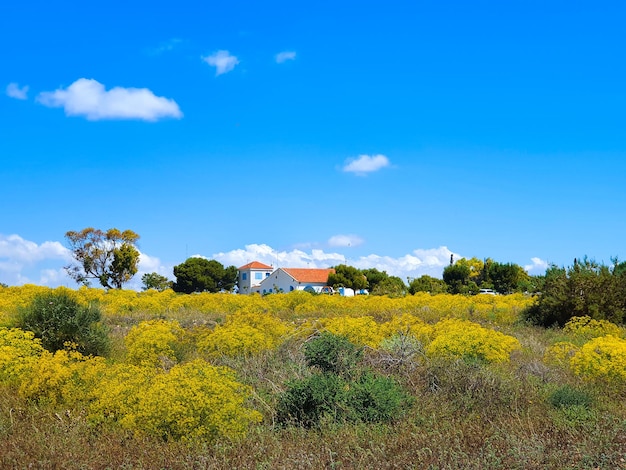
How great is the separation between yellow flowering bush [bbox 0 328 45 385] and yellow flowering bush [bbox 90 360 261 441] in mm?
2336

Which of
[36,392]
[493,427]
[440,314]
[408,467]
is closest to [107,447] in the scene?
[36,392]

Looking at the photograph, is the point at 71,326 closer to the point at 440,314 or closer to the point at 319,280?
the point at 440,314

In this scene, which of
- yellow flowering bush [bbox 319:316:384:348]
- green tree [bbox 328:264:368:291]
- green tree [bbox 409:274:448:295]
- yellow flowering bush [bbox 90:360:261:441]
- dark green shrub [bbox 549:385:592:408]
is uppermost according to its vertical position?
green tree [bbox 328:264:368:291]

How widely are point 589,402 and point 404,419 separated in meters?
2.27

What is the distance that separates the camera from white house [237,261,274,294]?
8488 cm

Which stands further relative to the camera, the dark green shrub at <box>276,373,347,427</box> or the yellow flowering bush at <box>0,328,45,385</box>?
the yellow flowering bush at <box>0,328,45,385</box>

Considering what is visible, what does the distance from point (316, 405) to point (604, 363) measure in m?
4.10

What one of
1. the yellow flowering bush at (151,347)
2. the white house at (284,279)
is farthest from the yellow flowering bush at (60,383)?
the white house at (284,279)

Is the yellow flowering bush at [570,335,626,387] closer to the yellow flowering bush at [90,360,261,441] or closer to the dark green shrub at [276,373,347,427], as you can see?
the dark green shrub at [276,373,347,427]

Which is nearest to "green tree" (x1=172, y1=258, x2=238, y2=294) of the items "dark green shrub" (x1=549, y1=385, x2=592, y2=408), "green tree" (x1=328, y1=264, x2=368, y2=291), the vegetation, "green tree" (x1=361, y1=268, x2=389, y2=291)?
"green tree" (x1=328, y1=264, x2=368, y2=291)

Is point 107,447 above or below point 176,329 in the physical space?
below

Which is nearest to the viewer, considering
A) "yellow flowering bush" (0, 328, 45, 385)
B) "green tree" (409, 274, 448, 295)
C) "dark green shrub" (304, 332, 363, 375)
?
"yellow flowering bush" (0, 328, 45, 385)

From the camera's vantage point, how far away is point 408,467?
512 cm

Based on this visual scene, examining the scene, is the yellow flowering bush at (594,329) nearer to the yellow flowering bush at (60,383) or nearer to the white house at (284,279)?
the yellow flowering bush at (60,383)
